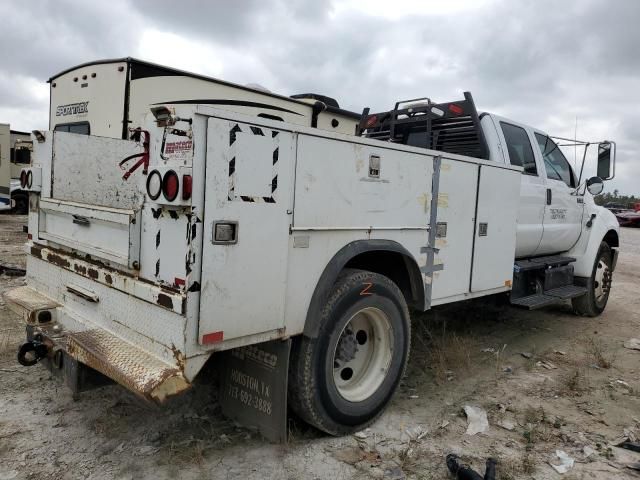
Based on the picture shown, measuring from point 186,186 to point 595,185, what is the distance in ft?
18.9

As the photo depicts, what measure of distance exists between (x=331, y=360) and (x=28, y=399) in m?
2.29

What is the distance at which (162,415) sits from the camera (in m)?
3.59

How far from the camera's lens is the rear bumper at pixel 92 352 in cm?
252

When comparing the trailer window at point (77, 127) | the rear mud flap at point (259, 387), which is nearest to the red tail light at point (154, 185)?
the rear mud flap at point (259, 387)

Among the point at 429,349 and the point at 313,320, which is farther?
the point at 429,349

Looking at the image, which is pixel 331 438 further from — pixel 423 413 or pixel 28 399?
pixel 28 399

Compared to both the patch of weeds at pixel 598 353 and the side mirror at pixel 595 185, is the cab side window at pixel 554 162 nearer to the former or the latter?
the side mirror at pixel 595 185

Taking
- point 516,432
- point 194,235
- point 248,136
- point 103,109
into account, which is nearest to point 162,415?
point 194,235

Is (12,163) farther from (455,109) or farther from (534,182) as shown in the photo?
(534,182)

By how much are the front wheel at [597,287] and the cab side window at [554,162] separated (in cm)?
129

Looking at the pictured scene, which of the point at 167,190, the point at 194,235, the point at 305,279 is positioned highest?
the point at 167,190

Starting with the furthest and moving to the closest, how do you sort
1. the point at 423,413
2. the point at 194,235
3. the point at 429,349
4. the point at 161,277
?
the point at 429,349
the point at 423,413
the point at 161,277
the point at 194,235

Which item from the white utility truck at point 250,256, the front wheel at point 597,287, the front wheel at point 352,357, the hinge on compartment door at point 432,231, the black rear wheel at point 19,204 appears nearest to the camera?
the white utility truck at point 250,256

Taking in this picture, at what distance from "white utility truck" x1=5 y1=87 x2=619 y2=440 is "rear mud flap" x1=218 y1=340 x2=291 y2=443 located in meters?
0.01
